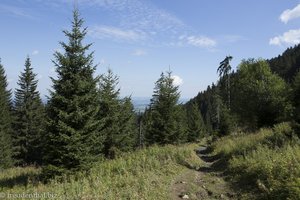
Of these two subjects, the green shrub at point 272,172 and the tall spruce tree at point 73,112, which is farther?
the tall spruce tree at point 73,112

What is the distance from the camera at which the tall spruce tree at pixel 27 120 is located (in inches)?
2012

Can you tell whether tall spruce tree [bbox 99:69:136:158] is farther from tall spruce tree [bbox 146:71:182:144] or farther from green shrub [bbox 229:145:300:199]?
green shrub [bbox 229:145:300:199]

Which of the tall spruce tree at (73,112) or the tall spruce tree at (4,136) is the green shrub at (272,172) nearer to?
the tall spruce tree at (73,112)

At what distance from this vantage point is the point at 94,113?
1692 cm

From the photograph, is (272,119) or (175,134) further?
(175,134)

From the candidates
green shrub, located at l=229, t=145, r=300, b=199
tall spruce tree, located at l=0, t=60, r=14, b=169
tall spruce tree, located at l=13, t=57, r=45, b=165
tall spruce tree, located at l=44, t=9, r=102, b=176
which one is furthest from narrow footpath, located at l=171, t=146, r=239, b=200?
tall spruce tree, located at l=13, t=57, r=45, b=165

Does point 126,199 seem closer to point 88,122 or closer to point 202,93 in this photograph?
point 88,122

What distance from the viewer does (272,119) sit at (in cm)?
2878

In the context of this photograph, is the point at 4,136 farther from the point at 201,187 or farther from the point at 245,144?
the point at 201,187

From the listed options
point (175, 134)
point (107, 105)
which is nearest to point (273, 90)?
point (175, 134)

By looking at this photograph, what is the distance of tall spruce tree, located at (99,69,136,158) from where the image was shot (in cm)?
2839

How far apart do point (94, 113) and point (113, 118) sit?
449 inches

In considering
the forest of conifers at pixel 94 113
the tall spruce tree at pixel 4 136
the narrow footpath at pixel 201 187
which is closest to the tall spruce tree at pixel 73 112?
the forest of conifers at pixel 94 113

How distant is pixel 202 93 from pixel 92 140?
144009mm
